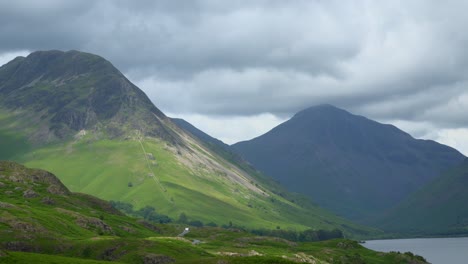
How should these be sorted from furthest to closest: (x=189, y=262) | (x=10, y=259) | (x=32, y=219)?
(x=32, y=219)
(x=189, y=262)
(x=10, y=259)

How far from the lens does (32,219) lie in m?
190

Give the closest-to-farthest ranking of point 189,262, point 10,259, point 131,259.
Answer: point 10,259 → point 189,262 → point 131,259

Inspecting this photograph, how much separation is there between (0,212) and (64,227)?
67.2 ft

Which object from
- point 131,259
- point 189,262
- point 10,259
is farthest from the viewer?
point 131,259

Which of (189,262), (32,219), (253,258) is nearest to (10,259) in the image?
(189,262)

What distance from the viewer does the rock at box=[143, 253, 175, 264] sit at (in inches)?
6405

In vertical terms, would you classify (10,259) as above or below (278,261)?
below

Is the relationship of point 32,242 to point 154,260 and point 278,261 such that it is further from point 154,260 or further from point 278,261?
point 278,261

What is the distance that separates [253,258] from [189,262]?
18.3 m

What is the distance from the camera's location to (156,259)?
542 ft

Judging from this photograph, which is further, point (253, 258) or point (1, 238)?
point (1, 238)

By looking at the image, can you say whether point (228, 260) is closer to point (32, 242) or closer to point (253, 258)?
point (253, 258)

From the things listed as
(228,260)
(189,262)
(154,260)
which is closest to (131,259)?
(154,260)

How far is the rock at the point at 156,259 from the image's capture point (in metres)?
163
